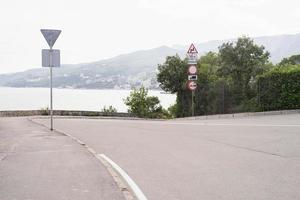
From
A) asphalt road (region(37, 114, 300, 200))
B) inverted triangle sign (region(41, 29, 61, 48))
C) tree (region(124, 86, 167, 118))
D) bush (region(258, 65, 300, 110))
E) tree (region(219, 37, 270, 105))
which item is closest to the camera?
asphalt road (region(37, 114, 300, 200))

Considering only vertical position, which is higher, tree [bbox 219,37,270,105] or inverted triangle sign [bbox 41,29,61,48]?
tree [bbox 219,37,270,105]

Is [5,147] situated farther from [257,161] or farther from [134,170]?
[257,161]

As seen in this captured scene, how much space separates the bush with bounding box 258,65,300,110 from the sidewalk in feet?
54.6

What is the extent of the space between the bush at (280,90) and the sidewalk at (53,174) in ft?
54.6

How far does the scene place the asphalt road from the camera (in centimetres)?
773

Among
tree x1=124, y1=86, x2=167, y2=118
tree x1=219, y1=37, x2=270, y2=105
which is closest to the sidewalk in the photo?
tree x1=219, y1=37, x2=270, y2=105

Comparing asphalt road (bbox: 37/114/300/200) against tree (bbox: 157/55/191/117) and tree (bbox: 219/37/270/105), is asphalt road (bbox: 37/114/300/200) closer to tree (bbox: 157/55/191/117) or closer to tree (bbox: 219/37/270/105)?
tree (bbox: 219/37/270/105)

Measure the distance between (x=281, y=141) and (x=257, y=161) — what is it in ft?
12.1

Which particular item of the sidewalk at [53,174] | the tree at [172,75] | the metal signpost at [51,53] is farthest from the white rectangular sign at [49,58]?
the tree at [172,75]

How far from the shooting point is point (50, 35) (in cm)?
1964

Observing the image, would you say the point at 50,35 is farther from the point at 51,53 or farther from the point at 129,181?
the point at 129,181

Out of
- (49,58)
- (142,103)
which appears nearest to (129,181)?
(49,58)

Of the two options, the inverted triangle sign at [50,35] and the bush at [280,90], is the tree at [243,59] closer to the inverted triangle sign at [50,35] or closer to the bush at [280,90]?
the bush at [280,90]

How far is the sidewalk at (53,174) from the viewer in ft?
25.1
